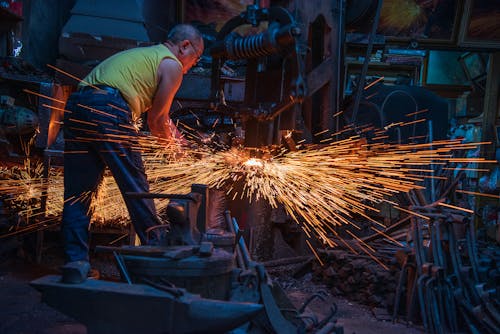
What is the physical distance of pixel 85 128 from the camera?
306 cm

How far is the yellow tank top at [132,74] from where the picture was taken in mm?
3168

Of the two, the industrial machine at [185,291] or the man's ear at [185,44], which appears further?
the man's ear at [185,44]

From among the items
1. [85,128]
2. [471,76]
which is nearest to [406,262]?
[85,128]

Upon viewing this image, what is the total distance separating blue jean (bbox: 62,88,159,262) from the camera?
2.94 meters

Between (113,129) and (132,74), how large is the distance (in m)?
0.43

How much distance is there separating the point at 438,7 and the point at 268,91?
4449mm

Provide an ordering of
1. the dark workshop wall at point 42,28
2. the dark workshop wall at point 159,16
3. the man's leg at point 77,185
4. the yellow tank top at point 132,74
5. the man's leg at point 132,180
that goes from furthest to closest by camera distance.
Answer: the dark workshop wall at point 159,16, the dark workshop wall at point 42,28, the yellow tank top at point 132,74, the man's leg at point 77,185, the man's leg at point 132,180

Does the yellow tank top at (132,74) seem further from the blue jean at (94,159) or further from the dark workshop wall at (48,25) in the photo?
the dark workshop wall at (48,25)

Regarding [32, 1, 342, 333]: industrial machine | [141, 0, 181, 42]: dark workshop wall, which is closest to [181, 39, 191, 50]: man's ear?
[32, 1, 342, 333]: industrial machine

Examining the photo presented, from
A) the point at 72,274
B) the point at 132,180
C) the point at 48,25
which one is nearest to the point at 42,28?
the point at 48,25

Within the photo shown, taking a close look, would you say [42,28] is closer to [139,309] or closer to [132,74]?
[132,74]

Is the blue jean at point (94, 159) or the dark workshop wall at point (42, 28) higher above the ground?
the dark workshop wall at point (42, 28)

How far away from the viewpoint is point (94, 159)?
315cm

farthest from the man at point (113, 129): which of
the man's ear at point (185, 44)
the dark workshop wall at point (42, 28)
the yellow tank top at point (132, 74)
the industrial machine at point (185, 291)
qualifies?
the dark workshop wall at point (42, 28)
